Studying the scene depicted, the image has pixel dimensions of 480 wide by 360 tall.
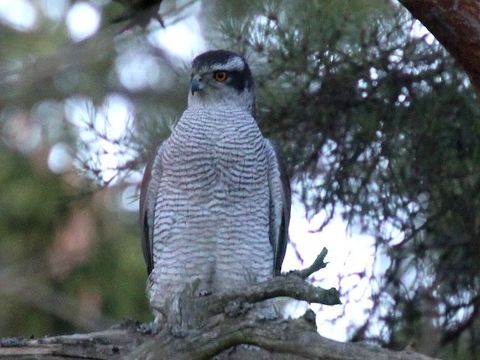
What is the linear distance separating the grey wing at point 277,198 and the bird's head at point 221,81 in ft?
0.91

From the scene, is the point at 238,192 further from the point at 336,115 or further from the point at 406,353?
the point at 406,353

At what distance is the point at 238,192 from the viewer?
5.44 metres

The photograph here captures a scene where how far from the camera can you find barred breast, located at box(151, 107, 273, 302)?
5414 millimetres

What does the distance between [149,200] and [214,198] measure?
369 mm

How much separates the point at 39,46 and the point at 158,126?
8.28 ft

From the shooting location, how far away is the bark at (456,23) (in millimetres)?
4254

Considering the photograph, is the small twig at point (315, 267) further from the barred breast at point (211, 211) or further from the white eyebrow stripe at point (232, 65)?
the white eyebrow stripe at point (232, 65)

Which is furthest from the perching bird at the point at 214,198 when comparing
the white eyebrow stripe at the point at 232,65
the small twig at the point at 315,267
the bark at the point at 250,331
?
the small twig at the point at 315,267

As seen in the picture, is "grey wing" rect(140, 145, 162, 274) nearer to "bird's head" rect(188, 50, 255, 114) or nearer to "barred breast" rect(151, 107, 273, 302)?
"barred breast" rect(151, 107, 273, 302)

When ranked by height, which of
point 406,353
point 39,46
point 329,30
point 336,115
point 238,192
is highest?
point 39,46

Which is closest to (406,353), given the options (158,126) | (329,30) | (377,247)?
(377,247)

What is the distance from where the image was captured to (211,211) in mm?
5414

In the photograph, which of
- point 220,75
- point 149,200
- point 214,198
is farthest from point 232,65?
point 149,200

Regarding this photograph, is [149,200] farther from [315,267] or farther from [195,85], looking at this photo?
[315,267]
